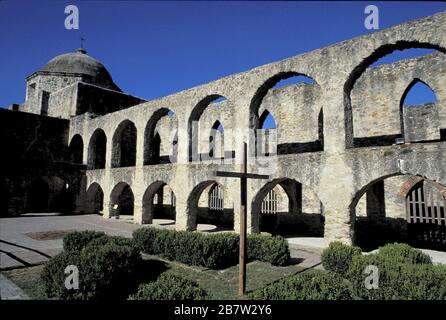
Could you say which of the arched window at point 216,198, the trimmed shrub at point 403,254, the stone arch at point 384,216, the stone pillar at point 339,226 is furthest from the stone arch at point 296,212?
the trimmed shrub at point 403,254

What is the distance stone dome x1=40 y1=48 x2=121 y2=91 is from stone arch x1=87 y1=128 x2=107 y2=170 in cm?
824

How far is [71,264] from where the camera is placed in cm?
525

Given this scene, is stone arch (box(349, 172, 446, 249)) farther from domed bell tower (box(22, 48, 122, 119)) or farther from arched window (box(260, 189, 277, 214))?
domed bell tower (box(22, 48, 122, 119))

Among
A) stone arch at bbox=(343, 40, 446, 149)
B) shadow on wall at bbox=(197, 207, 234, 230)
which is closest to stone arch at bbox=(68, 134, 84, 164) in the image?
shadow on wall at bbox=(197, 207, 234, 230)

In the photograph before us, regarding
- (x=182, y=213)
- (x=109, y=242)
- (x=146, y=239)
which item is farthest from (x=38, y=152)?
(x=109, y=242)

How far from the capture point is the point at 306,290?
4.54 meters

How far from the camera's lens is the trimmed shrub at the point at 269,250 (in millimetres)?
7863

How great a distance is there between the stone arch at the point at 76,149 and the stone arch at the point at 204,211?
11.0 meters

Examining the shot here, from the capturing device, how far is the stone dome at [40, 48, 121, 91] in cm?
2862

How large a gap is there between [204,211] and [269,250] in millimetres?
12281

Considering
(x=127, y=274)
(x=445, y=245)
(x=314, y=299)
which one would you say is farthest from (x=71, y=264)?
(x=445, y=245)

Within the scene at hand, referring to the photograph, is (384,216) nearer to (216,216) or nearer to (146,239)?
(216,216)
